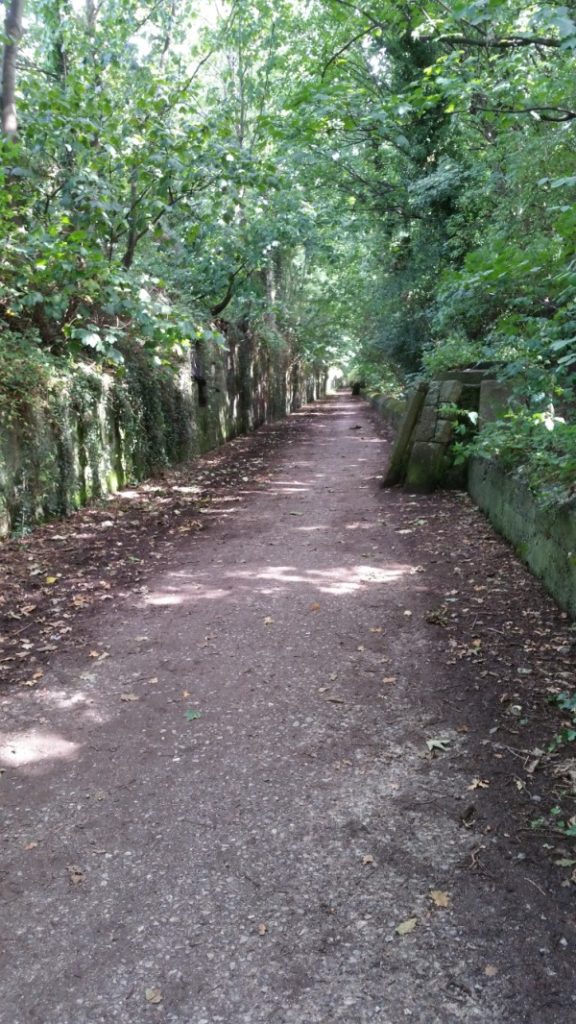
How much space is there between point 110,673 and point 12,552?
2.84 metres

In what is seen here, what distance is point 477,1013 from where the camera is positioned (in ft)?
6.65

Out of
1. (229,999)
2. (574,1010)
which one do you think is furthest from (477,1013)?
(229,999)

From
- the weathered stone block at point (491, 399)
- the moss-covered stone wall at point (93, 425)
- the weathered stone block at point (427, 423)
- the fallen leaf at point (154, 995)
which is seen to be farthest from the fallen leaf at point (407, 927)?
the weathered stone block at point (427, 423)

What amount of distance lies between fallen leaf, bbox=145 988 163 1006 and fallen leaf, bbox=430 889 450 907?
3.40ft

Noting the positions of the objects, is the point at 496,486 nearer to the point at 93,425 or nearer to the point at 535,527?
the point at 535,527

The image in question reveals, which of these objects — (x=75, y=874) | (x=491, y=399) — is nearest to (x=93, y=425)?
(x=491, y=399)

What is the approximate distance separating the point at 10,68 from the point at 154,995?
10.1 metres

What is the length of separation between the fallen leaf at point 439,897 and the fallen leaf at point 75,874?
140cm

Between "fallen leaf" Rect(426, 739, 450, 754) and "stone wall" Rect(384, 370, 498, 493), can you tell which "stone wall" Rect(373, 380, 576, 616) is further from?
"fallen leaf" Rect(426, 739, 450, 754)

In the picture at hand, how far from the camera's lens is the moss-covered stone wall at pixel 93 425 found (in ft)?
23.5

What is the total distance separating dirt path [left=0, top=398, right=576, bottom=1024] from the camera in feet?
7.09

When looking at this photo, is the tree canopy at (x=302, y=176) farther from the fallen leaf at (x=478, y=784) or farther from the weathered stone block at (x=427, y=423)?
the fallen leaf at (x=478, y=784)

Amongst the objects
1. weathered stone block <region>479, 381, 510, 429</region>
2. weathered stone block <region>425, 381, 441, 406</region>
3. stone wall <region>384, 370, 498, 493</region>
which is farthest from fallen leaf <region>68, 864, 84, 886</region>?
weathered stone block <region>425, 381, 441, 406</region>

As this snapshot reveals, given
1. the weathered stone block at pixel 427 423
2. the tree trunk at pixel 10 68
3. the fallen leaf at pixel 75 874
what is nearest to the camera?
the fallen leaf at pixel 75 874
